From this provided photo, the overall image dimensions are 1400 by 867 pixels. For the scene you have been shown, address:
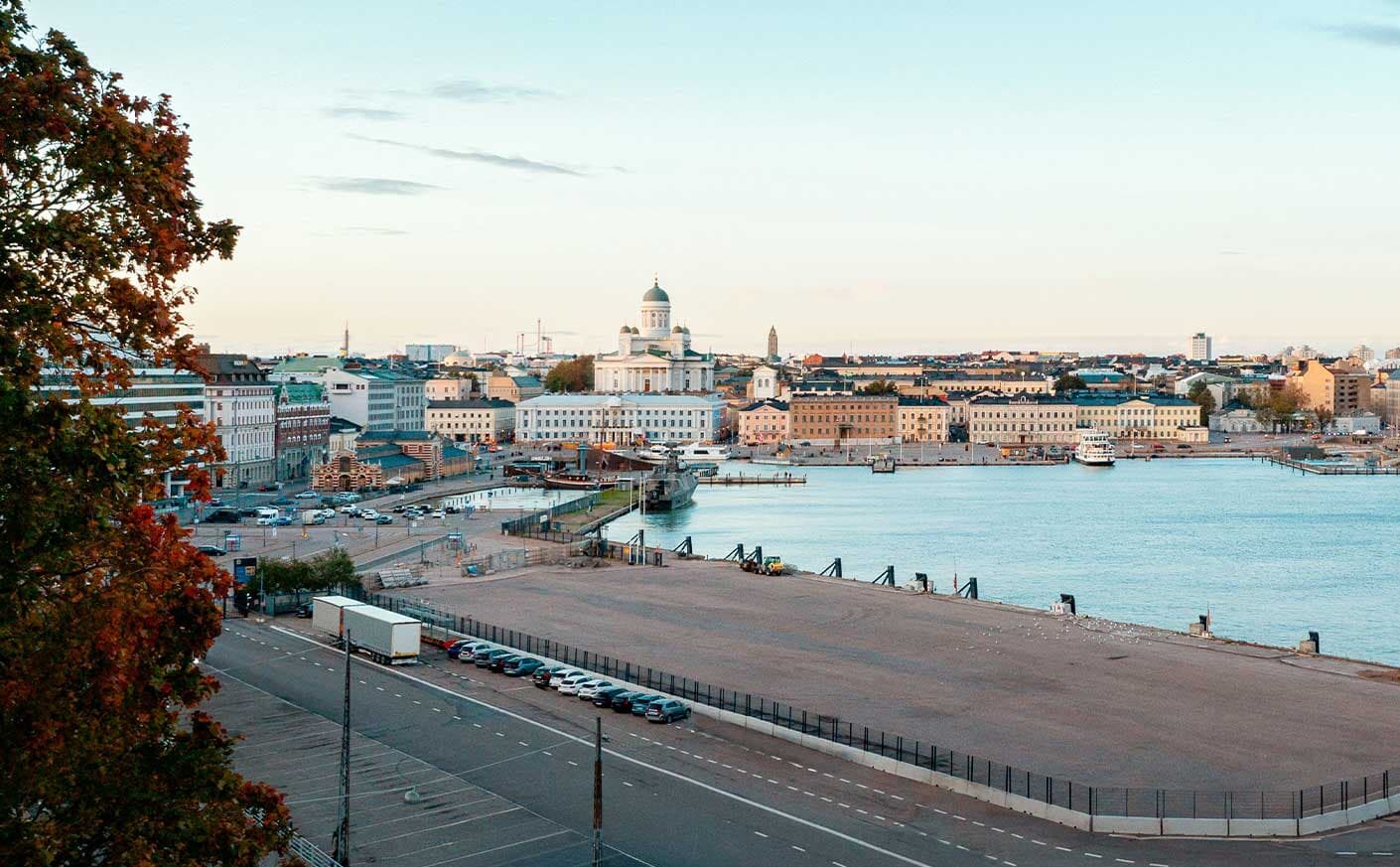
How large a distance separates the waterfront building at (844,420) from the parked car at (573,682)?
184 feet

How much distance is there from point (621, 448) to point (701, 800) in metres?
54.0

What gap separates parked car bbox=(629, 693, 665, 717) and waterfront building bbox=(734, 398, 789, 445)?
2257 inches

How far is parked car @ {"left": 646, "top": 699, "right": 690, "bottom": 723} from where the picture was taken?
1258cm

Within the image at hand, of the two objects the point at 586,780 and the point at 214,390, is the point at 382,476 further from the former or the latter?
the point at 586,780

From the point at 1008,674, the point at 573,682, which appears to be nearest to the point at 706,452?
the point at 1008,674

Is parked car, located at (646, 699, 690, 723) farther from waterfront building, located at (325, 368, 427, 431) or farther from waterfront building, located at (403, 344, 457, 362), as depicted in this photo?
waterfront building, located at (403, 344, 457, 362)

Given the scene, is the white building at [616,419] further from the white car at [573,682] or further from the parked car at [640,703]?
the parked car at [640,703]

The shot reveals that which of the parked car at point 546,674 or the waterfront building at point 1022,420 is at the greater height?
the waterfront building at point 1022,420

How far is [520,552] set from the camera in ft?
84.5

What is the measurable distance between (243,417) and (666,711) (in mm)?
29141

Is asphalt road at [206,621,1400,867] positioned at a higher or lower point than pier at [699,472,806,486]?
higher

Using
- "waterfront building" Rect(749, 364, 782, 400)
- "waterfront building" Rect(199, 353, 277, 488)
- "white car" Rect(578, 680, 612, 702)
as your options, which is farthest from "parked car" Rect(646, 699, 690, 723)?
"waterfront building" Rect(749, 364, 782, 400)

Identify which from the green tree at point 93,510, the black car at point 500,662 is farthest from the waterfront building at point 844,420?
the green tree at point 93,510

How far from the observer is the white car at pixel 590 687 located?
13438 millimetres
